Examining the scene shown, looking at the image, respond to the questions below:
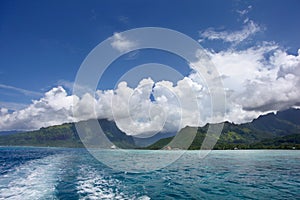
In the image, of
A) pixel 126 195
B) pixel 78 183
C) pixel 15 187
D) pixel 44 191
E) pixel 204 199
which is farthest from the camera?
Result: pixel 78 183

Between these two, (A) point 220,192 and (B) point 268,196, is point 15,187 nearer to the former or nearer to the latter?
(A) point 220,192

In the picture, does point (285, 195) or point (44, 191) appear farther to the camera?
point (44, 191)

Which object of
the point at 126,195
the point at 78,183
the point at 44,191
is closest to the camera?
the point at 126,195

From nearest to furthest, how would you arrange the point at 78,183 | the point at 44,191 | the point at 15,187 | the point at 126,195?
1. the point at 126,195
2. the point at 44,191
3. the point at 15,187
4. the point at 78,183

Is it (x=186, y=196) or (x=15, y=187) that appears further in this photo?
(x=15, y=187)

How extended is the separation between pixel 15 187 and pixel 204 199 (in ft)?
47.2

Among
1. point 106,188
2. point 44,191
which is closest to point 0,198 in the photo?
point 44,191

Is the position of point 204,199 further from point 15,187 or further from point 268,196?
point 15,187

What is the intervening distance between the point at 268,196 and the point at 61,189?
48.0 feet

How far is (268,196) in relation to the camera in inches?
602

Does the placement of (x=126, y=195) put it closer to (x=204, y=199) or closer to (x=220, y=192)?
(x=204, y=199)

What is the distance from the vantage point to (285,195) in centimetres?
1552

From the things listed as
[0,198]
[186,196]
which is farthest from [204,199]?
[0,198]

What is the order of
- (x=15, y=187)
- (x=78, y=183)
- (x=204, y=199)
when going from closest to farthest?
(x=204, y=199), (x=15, y=187), (x=78, y=183)
